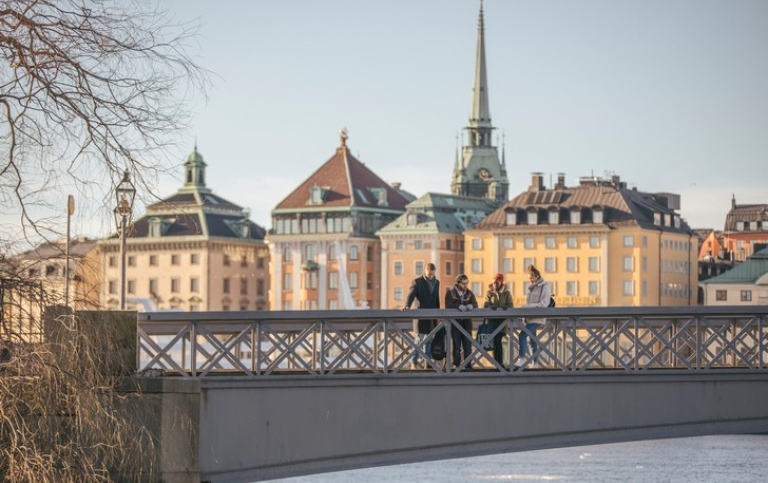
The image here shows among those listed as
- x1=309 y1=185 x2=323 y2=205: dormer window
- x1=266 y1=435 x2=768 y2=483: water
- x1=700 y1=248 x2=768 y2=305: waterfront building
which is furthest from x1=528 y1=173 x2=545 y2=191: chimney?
x1=266 y1=435 x2=768 y2=483: water

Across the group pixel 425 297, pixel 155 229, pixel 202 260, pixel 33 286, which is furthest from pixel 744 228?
pixel 33 286

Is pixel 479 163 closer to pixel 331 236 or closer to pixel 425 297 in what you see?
pixel 331 236

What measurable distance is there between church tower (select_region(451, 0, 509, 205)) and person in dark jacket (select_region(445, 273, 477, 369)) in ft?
523

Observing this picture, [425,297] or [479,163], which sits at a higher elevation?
[479,163]

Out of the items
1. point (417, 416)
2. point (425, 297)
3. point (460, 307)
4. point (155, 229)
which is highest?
point (155, 229)

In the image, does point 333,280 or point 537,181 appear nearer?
point 537,181

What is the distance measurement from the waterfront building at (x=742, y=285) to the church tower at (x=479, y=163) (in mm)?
40842

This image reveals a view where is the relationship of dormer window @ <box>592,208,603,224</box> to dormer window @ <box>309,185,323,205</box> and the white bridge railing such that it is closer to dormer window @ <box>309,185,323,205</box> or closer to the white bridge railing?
dormer window @ <box>309,185,323,205</box>

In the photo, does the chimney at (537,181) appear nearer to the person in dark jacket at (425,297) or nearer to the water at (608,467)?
the water at (608,467)

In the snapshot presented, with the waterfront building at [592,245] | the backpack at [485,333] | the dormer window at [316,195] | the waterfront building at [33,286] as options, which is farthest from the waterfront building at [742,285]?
the waterfront building at [33,286]

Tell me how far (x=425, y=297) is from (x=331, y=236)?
493ft

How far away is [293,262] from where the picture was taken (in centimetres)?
18088

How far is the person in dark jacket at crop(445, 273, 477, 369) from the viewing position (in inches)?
1120

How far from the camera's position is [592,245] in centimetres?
15612
